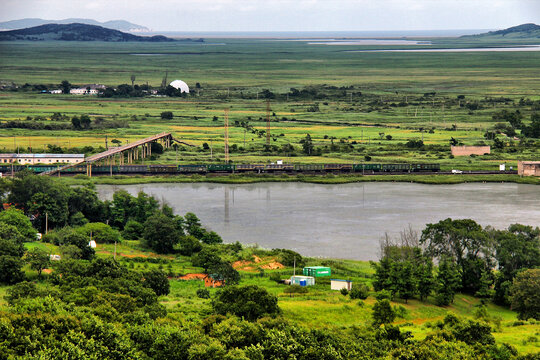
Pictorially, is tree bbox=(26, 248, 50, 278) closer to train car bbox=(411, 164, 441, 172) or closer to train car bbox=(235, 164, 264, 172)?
train car bbox=(235, 164, 264, 172)

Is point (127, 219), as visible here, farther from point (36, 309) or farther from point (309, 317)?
point (36, 309)

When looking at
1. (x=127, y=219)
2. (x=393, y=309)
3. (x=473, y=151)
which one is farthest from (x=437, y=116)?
(x=393, y=309)

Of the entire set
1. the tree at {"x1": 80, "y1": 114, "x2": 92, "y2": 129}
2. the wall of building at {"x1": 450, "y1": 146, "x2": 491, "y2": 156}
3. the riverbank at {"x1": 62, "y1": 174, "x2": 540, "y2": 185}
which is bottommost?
the riverbank at {"x1": 62, "y1": 174, "x2": 540, "y2": 185}

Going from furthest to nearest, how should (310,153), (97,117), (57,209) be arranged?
(97,117) → (310,153) → (57,209)

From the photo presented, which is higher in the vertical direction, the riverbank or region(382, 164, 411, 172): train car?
region(382, 164, 411, 172): train car

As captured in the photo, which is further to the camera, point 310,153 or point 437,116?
point 437,116

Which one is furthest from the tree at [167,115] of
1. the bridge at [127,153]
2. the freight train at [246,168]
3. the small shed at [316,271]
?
the small shed at [316,271]

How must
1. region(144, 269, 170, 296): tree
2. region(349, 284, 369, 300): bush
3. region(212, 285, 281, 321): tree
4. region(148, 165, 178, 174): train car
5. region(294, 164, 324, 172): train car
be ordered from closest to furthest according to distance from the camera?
region(212, 285, 281, 321): tree
region(144, 269, 170, 296): tree
region(349, 284, 369, 300): bush
region(148, 165, 178, 174): train car
region(294, 164, 324, 172): train car

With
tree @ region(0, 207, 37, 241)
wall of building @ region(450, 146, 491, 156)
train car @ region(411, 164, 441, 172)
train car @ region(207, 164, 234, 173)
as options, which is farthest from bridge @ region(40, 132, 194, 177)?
wall of building @ region(450, 146, 491, 156)
